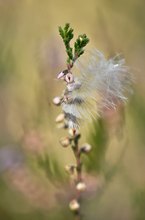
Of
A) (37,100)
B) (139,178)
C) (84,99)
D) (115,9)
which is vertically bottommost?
(84,99)

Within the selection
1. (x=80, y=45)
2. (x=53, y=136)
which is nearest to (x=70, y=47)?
(x=80, y=45)

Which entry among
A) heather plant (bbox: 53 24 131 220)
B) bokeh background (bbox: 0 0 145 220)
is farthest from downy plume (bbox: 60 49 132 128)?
bokeh background (bbox: 0 0 145 220)

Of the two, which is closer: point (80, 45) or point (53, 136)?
point (80, 45)

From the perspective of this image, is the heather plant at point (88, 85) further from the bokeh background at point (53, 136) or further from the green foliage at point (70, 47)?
the bokeh background at point (53, 136)

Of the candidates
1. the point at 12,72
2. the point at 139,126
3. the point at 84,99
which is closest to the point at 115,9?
the point at 12,72

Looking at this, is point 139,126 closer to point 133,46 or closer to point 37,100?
point 37,100

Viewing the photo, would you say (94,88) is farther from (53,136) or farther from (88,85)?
(53,136)

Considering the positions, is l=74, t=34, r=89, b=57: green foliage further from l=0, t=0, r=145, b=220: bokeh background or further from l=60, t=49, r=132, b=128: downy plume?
l=0, t=0, r=145, b=220: bokeh background

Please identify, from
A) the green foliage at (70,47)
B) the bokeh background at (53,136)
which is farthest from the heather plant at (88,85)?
the bokeh background at (53,136)

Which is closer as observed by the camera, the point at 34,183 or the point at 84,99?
the point at 84,99
